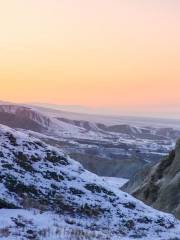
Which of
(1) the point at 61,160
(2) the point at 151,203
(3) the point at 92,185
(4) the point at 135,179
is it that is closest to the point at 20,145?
(1) the point at 61,160

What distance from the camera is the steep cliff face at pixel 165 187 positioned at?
60531mm

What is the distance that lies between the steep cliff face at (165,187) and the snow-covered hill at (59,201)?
76.3ft

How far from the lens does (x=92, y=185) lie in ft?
106

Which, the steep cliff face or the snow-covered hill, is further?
the steep cliff face

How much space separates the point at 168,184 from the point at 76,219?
40.3m

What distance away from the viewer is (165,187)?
→ 214 feet

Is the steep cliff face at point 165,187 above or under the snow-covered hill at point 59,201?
under

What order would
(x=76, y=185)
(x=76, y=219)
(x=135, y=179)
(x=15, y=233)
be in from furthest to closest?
(x=135, y=179) < (x=76, y=185) < (x=76, y=219) < (x=15, y=233)

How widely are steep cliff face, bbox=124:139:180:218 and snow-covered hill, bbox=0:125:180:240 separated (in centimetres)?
2326

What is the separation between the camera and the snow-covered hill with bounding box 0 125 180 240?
963 inches

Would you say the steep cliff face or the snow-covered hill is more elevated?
the snow-covered hill

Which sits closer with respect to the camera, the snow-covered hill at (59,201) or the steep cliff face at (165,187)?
the snow-covered hill at (59,201)

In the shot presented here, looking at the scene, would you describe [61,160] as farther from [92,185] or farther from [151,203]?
[151,203]

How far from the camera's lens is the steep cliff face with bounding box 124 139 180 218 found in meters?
60.5
